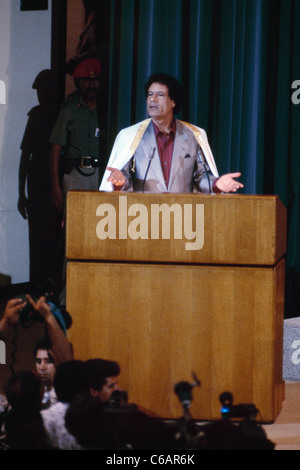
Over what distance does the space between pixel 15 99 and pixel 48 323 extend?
11.1 ft

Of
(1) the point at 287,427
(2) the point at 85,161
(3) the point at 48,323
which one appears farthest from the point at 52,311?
(2) the point at 85,161

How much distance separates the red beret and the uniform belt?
58 centimetres

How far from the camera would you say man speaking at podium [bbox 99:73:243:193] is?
3051 millimetres

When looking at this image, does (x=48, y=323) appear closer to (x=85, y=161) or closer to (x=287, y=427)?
(x=287, y=427)

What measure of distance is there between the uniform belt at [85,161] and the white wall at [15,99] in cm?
59

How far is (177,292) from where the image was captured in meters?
2.23

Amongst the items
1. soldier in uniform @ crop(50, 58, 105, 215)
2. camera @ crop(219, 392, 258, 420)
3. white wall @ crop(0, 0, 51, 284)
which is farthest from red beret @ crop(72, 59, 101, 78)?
camera @ crop(219, 392, 258, 420)

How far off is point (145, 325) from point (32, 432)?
498 millimetres

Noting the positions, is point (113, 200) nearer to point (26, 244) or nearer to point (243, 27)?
point (243, 27)

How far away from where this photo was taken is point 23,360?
337 centimetres

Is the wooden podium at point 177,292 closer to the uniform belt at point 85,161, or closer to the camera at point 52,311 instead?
the camera at point 52,311

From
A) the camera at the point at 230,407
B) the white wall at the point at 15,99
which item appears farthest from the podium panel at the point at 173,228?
the white wall at the point at 15,99

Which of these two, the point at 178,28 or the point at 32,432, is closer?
the point at 32,432
